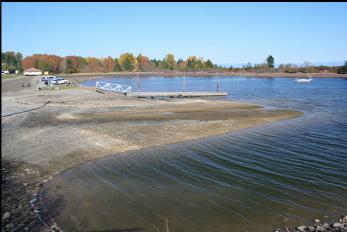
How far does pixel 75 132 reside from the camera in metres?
20.1

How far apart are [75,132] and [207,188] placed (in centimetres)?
1117

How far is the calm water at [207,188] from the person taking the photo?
9.24 metres

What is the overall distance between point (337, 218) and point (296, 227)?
4.92ft

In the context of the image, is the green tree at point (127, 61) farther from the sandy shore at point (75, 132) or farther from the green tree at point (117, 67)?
the sandy shore at point (75, 132)

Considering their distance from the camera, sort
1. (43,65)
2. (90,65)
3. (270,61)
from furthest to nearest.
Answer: (90,65), (270,61), (43,65)

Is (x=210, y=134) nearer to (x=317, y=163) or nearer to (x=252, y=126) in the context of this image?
(x=252, y=126)

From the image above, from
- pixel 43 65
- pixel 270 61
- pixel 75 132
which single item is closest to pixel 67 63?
pixel 43 65

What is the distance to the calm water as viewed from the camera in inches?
364

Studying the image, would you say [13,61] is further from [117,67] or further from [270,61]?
[270,61]

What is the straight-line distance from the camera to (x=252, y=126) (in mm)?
23859

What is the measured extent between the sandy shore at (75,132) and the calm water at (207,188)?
90 centimetres

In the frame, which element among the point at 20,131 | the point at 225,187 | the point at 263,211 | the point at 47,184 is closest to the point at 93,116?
the point at 20,131

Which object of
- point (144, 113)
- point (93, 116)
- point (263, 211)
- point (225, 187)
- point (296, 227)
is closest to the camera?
point (296, 227)

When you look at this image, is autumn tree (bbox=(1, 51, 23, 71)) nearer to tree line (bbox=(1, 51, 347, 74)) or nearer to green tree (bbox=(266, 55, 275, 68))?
tree line (bbox=(1, 51, 347, 74))
